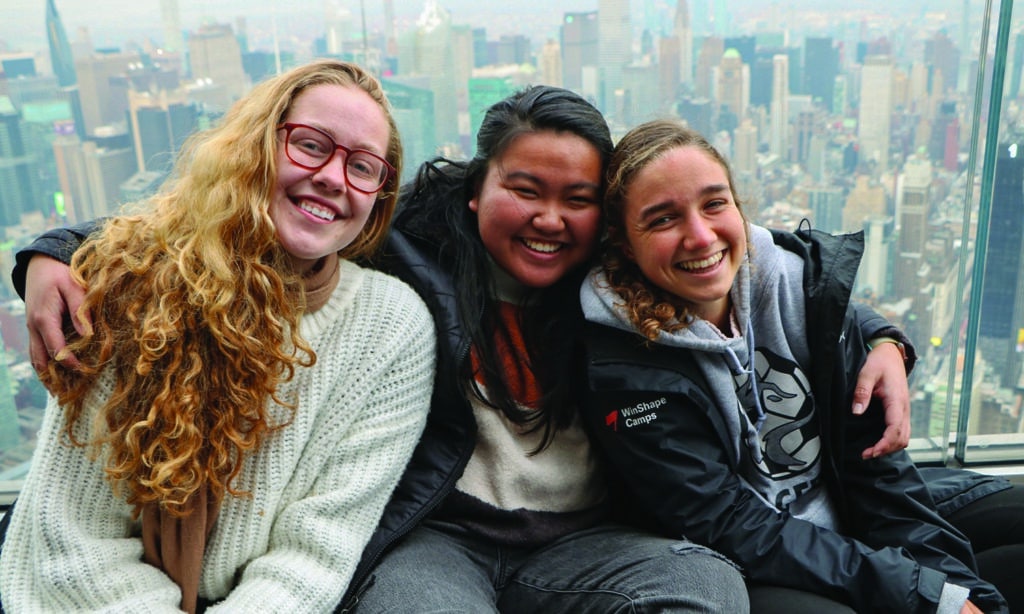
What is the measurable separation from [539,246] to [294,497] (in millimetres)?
639

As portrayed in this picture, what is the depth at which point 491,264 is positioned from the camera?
5.73 ft

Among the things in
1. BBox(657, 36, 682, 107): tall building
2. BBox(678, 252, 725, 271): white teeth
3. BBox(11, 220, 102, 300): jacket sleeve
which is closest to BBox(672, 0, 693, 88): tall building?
BBox(657, 36, 682, 107): tall building

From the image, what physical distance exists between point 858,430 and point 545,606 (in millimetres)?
712

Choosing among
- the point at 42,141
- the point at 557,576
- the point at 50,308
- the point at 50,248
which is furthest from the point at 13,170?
the point at 557,576

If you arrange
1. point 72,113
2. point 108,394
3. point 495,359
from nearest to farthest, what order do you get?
point 108,394 → point 495,359 → point 72,113

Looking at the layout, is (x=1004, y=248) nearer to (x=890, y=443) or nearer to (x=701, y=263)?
(x=890, y=443)

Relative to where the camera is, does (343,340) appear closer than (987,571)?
Yes

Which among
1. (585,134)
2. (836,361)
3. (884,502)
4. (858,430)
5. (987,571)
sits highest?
(585,134)

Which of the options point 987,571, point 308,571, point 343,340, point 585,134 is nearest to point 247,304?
point 343,340

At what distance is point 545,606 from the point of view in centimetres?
159

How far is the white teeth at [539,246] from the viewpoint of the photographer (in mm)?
1674

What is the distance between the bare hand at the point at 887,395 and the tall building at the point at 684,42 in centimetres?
92

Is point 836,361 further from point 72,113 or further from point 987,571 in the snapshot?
point 72,113

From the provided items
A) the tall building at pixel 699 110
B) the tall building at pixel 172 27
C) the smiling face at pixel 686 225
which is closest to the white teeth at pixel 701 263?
the smiling face at pixel 686 225
